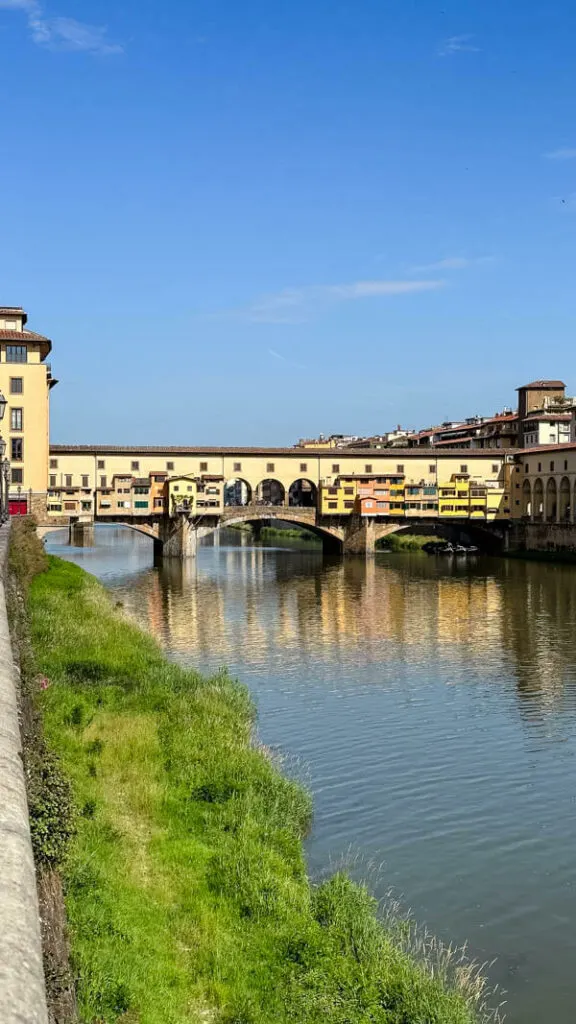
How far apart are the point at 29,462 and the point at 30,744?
50.2 meters

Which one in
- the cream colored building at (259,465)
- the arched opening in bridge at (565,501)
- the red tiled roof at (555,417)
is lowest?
the arched opening in bridge at (565,501)

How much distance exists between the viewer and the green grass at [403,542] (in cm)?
9294

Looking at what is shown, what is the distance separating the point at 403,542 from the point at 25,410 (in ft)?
154

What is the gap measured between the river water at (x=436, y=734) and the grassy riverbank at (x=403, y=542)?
117ft

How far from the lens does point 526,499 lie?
86.4m

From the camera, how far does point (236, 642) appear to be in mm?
38250

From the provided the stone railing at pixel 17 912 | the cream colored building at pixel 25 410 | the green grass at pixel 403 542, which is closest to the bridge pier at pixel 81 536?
the green grass at pixel 403 542

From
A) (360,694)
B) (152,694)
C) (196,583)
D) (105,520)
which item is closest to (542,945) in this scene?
(152,694)

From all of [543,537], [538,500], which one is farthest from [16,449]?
[538,500]

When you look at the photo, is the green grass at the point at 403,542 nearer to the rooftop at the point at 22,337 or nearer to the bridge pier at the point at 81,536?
the bridge pier at the point at 81,536

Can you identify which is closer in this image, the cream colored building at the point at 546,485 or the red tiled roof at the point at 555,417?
the cream colored building at the point at 546,485

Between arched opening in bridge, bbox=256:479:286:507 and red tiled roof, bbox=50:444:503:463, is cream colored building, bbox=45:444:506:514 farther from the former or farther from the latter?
arched opening in bridge, bbox=256:479:286:507

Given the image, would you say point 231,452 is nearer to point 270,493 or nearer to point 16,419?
point 16,419

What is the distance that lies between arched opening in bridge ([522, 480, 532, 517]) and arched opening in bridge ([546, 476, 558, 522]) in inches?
125
